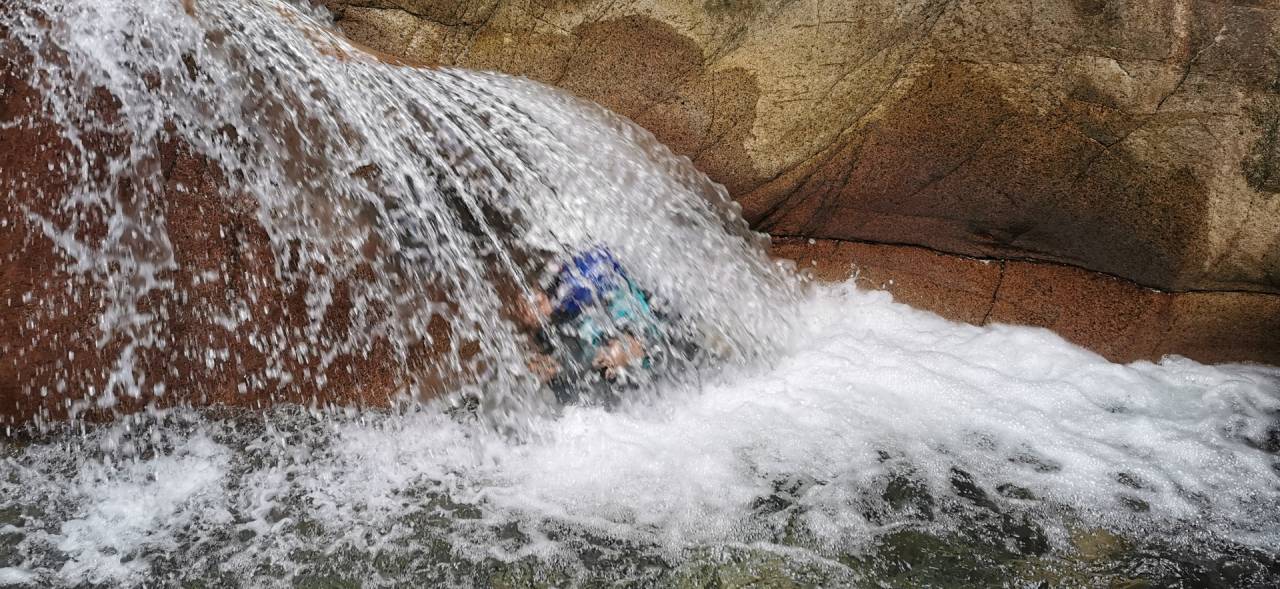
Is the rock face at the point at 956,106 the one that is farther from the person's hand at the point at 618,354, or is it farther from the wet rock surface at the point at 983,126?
the person's hand at the point at 618,354

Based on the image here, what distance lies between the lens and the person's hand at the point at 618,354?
3238mm

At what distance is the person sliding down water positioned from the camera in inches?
127

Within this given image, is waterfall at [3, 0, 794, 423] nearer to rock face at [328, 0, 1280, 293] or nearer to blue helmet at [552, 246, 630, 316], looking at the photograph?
blue helmet at [552, 246, 630, 316]

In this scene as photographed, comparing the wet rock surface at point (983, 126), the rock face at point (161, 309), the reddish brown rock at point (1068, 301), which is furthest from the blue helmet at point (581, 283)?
the reddish brown rock at point (1068, 301)

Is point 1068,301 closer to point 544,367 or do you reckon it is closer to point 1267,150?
point 1267,150

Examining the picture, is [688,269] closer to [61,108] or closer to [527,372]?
[527,372]

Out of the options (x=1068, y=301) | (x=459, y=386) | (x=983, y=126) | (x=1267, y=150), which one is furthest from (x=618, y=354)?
(x=1267, y=150)

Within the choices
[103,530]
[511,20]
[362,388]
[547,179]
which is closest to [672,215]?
[547,179]

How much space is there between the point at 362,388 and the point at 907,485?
6.71ft

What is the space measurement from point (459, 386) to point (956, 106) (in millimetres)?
2341

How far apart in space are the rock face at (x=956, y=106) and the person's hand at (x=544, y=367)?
1.16 m

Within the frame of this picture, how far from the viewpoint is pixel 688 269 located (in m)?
3.53

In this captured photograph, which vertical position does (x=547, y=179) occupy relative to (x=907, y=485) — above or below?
above

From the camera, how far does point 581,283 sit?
3.30 m
